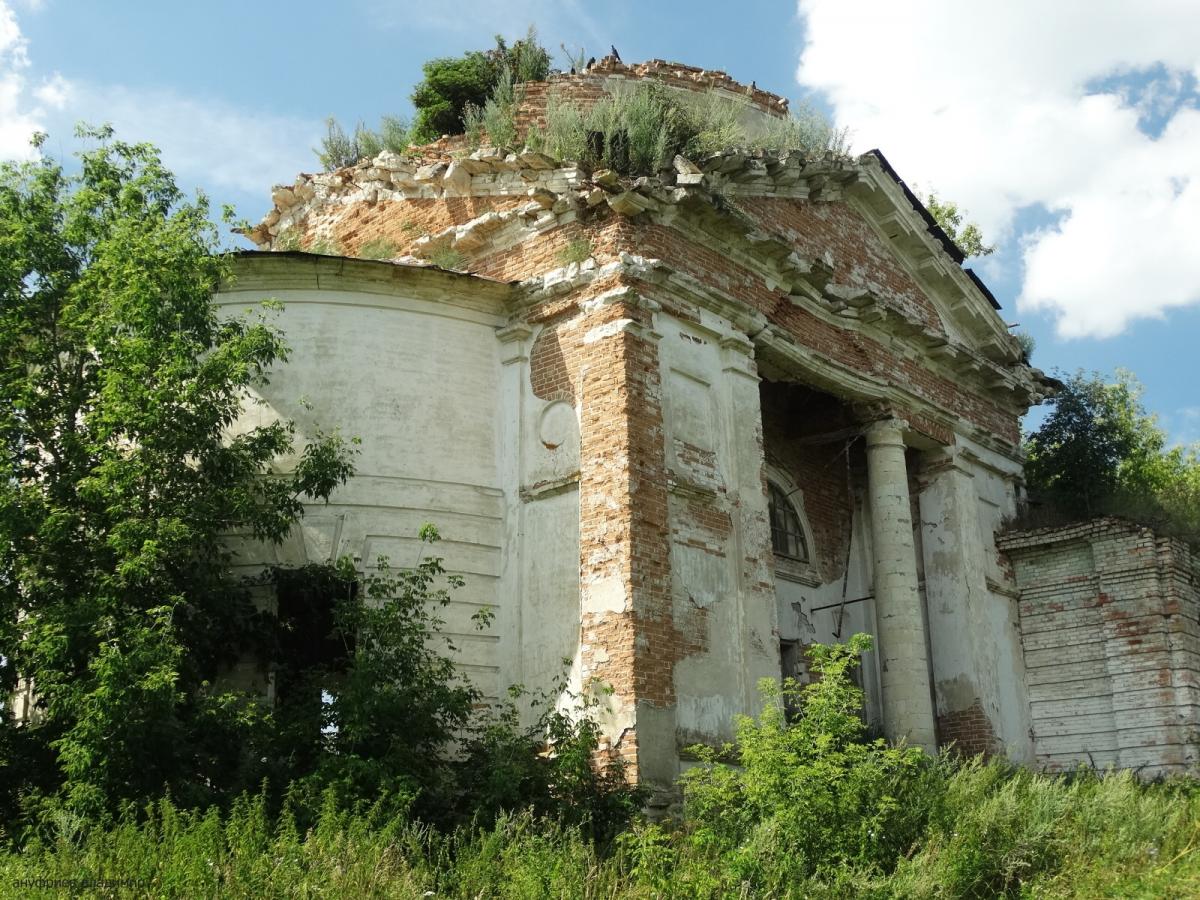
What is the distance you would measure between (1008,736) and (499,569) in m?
8.01

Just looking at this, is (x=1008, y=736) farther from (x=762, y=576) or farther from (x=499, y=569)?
(x=499, y=569)

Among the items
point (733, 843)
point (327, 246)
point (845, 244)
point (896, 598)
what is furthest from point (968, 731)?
point (327, 246)

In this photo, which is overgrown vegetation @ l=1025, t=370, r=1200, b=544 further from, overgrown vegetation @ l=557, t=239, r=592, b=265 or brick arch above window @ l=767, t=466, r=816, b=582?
overgrown vegetation @ l=557, t=239, r=592, b=265

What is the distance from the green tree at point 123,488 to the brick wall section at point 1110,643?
10.8 meters

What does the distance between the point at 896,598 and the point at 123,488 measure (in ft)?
30.1

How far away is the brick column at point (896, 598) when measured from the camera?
46.0ft

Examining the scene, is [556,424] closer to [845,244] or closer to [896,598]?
[896,598]

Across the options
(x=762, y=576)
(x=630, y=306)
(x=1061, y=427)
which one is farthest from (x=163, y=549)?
(x=1061, y=427)

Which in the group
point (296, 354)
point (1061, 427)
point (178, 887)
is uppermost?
point (1061, 427)

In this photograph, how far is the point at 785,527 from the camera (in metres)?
15.8

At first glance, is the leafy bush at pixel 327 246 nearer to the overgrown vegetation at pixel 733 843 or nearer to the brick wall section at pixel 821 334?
the brick wall section at pixel 821 334

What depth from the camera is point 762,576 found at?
39.1 feet

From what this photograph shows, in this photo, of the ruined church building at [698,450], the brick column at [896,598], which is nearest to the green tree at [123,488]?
the ruined church building at [698,450]

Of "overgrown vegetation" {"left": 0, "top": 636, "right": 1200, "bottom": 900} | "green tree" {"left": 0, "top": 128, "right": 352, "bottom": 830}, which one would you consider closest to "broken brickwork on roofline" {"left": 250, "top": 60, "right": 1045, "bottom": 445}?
"green tree" {"left": 0, "top": 128, "right": 352, "bottom": 830}
